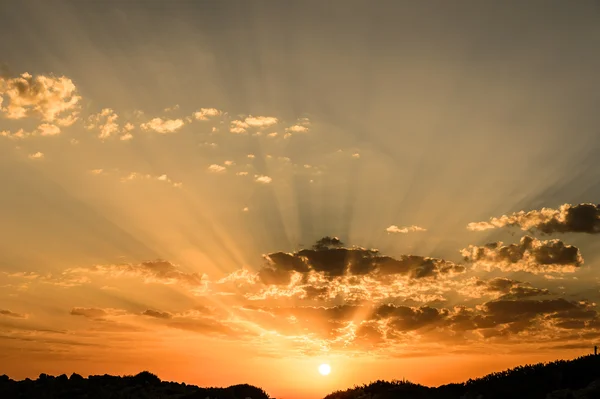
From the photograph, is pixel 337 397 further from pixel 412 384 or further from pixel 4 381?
pixel 4 381

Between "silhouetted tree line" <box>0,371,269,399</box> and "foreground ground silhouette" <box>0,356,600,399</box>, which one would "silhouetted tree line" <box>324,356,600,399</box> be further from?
"silhouetted tree line" <box>0,371,269,399</box>

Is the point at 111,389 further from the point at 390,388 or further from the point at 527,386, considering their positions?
the point at 527,386

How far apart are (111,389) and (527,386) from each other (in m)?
25.6

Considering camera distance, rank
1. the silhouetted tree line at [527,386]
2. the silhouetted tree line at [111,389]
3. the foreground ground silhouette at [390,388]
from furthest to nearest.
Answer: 1. the silhouetted tree line at [111,389]
2. the foreground ground silhouette at [390,388]
3. the silhouetted tree line at [527,386]

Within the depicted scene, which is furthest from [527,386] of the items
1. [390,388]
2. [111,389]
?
[111,389]

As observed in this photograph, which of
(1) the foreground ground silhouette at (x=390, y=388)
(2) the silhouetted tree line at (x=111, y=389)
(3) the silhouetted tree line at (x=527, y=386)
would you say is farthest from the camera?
(2) the silhouetted tree line at (x=111, y=389)

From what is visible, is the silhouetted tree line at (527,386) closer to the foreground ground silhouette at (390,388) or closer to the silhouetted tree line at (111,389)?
the foreground ground silhouette at (390,388)

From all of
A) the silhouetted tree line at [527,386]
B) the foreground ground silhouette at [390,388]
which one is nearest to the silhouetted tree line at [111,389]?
the foreground ground silhouette at [390,388]

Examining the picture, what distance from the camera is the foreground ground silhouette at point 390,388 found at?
925 inches

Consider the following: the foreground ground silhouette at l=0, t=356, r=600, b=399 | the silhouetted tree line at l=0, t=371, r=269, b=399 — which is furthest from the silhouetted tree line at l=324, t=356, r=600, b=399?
the silhouetted tree line at l=0, t=371, r=269, b=399

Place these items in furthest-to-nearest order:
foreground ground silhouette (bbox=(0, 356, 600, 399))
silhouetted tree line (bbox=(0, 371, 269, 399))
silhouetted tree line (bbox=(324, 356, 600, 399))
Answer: silhouetted tree line (bbox=(0, 371, 269, 399))
foreground ground silhouette (bbox=(0, 356, 600, 399))
silhouetted tree line (bbox=(324, 356, 600, 399))

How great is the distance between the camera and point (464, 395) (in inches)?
1051

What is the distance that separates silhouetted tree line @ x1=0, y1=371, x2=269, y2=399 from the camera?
31.6 meters

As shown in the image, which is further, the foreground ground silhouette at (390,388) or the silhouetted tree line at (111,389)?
the silhouetted tree line at (111,389)
